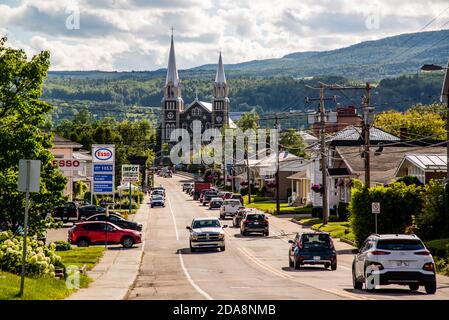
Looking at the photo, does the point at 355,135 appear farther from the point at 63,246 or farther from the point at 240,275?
the point at 240,275

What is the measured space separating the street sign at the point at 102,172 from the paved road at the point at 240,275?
4.08 meters

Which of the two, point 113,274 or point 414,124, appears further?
point 414,124

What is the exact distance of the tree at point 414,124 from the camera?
121250 millimetres

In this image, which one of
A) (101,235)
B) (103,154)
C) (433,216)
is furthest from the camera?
(103,154)

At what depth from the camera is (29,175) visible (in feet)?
78.3

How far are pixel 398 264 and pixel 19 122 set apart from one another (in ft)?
A: 57.6

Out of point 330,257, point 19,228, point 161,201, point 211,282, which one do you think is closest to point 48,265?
point 211,282

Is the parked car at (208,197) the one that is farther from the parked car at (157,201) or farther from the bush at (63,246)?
the bush at (63,246)

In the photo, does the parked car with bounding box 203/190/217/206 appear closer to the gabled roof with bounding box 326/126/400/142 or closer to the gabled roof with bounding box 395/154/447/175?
the gabled roof with bounding box 326/126/400/142

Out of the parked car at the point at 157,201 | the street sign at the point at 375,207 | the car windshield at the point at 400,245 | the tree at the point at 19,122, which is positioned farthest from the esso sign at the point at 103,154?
the parked car at the point at 157,201

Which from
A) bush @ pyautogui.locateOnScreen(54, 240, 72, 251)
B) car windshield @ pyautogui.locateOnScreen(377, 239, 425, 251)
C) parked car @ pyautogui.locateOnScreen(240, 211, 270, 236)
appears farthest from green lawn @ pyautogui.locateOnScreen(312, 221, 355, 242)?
car windshield @ pyautogui.locateOnScreen(377, 239, 425, 251)

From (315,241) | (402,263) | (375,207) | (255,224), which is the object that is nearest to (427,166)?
(255,224)

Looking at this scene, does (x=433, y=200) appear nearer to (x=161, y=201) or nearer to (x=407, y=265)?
(x=407, y=265)

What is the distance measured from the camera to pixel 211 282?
32.0 metres
